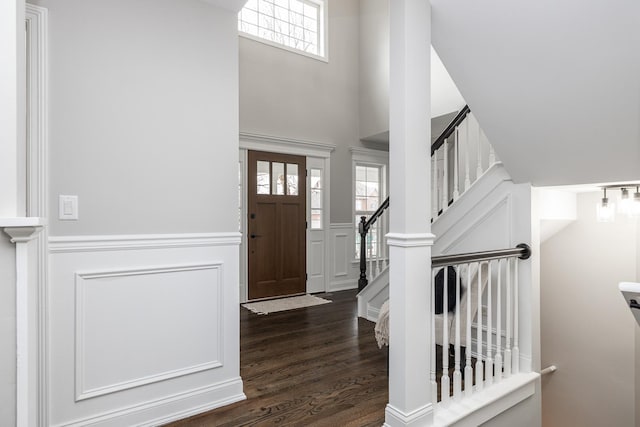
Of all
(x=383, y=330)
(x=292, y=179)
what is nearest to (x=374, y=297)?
(x=383, y=330)

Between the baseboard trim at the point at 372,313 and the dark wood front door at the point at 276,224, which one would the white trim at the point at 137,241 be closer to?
the baseboard trim at the point at 372,313

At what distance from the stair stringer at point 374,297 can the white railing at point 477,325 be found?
875 millimetres

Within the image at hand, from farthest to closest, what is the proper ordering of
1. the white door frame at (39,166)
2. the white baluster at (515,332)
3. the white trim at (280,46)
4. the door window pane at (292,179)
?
the door window pane at (292,179), the white trim at (280,46), the white baluster at (515,332), the white door frame at (39,166)

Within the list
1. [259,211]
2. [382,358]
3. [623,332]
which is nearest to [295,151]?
[259,211]

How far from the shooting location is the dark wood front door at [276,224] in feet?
15.5

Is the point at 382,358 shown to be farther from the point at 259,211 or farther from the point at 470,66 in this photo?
the point at 259,211

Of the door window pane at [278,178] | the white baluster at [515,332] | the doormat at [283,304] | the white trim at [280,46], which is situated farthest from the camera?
the door window pane at [278,178]

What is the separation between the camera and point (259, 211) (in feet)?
15.6

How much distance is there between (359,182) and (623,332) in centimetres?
382

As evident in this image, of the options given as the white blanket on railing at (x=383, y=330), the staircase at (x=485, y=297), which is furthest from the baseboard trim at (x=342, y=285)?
the white blanket on railing at (x=383, y=330)

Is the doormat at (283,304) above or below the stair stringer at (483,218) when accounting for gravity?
below

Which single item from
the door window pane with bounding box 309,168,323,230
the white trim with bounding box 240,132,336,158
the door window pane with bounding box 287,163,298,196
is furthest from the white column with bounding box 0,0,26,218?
the door window pane with bounding box 309,168,323,230

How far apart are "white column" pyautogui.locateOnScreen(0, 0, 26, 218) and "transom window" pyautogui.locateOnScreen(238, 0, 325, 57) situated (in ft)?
13.5

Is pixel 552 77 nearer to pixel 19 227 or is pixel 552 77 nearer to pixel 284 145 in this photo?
pixel 19 227
